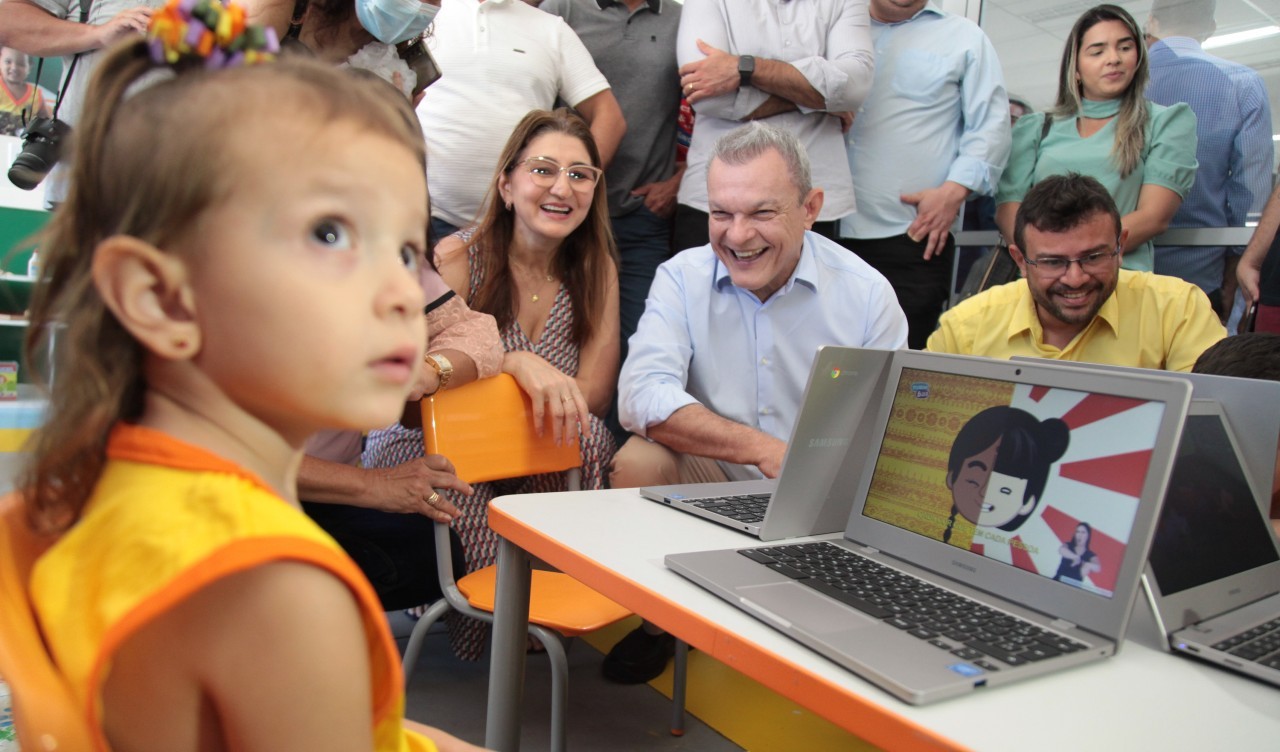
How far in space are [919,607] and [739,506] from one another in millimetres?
445

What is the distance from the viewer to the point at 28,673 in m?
0.48

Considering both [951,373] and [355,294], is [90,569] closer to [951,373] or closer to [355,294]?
[355,294]

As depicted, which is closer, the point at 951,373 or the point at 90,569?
the point at 90,569

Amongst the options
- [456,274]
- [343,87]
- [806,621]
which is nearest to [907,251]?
[456,274]

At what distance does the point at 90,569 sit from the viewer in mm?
476

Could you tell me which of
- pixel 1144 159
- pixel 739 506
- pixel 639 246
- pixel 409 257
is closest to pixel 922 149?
pixel 1144 159

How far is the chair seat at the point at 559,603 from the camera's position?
158cm

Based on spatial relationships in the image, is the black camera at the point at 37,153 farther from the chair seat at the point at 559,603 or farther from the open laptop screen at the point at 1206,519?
the open laptop screen at the point at 1206,519

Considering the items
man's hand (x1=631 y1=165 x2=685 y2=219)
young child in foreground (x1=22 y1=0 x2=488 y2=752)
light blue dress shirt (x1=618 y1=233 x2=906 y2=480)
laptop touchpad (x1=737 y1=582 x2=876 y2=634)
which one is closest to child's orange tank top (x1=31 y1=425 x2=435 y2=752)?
young child in foreground (x1=22 y1=0 x2=488 y2=752)

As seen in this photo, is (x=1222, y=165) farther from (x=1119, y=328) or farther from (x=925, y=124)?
(x=1119, y=328)

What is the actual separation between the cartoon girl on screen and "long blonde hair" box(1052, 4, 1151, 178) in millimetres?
2093

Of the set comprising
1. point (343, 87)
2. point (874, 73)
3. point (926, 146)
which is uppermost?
point (874, 73)

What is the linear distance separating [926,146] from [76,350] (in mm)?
2776

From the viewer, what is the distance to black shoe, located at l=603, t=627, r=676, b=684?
2262 millimetres
